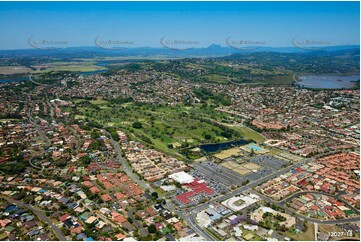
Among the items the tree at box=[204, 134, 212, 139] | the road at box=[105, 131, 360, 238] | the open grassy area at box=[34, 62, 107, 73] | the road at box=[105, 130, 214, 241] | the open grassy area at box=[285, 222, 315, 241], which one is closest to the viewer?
the open grassy area at box=[285, 222, 315, 241]

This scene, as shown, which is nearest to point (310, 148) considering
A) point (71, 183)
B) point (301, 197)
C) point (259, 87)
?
point (301, 197)

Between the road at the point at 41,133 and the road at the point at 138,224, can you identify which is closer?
the road at the point at 138,224

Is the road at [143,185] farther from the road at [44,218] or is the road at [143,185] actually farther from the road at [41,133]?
the road at [41,133]

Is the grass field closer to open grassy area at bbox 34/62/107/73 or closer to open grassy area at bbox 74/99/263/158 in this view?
open grassy area at bbox 74/99/263/158

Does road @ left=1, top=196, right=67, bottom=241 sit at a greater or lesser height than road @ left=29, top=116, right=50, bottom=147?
lesser

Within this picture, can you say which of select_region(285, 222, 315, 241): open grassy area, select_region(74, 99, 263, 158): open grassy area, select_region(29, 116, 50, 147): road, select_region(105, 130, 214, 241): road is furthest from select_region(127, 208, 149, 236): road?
select_region(29, 116, 50, 147): road

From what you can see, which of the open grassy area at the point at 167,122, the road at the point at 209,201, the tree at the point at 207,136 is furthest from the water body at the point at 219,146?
the road at the point at 209,201

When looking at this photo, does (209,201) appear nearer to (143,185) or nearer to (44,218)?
(143,185)
